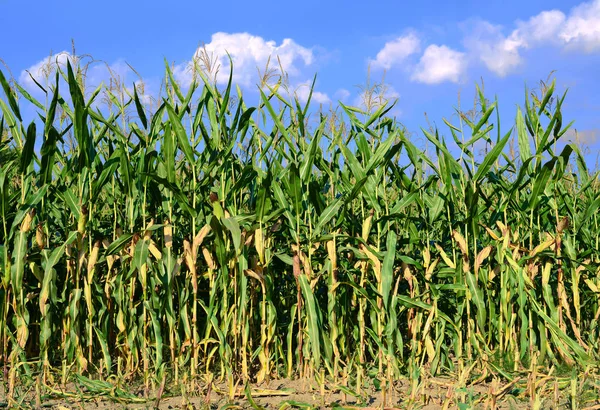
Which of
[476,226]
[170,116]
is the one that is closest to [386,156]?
[476,226]

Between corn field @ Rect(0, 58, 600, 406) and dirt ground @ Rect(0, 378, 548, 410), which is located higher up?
corn field @ Rect(0, 58, 600, 406)

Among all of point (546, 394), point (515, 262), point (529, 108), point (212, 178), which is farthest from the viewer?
point (529, 108)

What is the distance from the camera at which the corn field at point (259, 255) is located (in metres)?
3.69

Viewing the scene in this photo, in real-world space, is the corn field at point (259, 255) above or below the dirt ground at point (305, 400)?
above

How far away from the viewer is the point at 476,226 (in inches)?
157

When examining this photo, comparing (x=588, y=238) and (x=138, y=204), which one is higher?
(x=138, y=204)

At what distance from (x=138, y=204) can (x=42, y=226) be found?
712 millimetres

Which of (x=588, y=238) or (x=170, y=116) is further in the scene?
(x=588, y=238)

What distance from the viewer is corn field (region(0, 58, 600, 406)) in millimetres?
3693

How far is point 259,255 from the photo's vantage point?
3689 mm

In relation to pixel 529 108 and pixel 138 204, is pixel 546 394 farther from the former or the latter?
pixel 138 204

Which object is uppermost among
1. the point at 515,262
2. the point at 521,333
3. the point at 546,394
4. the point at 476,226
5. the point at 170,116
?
the point at 170,116

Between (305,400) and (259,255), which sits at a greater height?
(259,255)

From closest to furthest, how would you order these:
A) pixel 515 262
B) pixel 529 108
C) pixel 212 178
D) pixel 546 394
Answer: pixel 546 394, pixel 212 178, pixel 515 262, pixel 529 108
